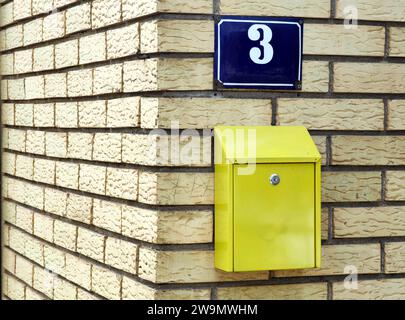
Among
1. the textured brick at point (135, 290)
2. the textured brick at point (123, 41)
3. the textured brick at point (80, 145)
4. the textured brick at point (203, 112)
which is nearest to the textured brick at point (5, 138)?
the textured brick at point (80, 145)

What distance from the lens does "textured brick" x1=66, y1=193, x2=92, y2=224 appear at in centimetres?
420

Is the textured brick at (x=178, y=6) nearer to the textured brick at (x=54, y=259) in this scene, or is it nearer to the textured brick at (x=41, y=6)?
the textured brick at (x=41, y=6)

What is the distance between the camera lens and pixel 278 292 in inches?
143

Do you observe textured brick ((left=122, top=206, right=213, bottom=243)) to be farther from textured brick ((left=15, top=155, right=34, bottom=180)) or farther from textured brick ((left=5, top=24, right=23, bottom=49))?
A: textured brick ((left=5, top=24, right=23, bottom=49))

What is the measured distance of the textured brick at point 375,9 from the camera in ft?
12.1

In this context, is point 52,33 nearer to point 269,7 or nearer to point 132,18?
point 132,18

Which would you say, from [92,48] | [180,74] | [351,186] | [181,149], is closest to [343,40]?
[351,186]

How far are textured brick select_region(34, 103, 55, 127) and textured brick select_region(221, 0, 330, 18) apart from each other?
4.62ft

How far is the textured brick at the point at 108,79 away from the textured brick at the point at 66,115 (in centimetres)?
27

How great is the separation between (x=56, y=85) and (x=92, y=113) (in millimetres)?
520

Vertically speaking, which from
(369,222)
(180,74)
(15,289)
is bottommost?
(15,289)

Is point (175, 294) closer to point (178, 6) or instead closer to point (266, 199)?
point (266, 199)

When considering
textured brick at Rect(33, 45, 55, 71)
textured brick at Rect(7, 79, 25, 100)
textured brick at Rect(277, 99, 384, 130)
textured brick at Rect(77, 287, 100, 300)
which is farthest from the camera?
textured brick at Rect(7, 79, 25, 100)

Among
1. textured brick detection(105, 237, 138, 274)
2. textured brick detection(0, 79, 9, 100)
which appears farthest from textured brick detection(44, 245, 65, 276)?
textured brick detection(0, 79, 9, 100)
